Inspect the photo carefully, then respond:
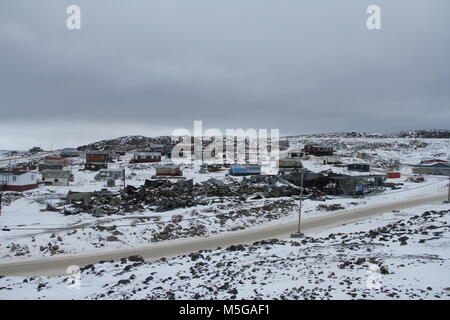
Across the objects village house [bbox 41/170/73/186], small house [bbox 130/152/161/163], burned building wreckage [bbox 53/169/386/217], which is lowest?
burned building wreckage [bbox 53/169/386/217]

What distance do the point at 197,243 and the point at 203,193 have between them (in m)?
16.2

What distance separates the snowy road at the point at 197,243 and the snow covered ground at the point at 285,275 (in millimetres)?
2786

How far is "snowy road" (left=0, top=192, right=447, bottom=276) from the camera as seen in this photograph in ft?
54.9

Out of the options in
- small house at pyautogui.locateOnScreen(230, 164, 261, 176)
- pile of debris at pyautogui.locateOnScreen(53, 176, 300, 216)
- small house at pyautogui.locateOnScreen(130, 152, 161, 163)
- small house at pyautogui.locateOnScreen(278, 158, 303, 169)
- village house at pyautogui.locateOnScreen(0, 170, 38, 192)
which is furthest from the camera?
small house at pyautogui.locateOnScreen(130, 152, 161, 163)

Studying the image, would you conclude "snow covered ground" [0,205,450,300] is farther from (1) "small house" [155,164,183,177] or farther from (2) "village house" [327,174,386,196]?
(1) "small house" [155,164,183,177]

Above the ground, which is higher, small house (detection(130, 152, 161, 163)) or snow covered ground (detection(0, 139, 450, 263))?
small house (detection(130, 152, 161, 163))

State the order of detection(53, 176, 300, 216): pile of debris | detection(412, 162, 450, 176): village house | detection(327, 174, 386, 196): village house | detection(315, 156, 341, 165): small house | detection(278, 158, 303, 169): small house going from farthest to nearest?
detection(315, 156, 341, 165): small house < detection(278, 158, 303, 169): small house < detection(412, 162, 450, 176): village house < detection(327, 174, 386, 196): village house < detection(53, 176, 300, 216): pile of debris

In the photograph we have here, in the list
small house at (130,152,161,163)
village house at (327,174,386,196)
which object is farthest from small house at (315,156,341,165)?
small house at (130,152,161,163)

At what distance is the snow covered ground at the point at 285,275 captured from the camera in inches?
343

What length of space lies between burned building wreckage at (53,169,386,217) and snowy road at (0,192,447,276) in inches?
173

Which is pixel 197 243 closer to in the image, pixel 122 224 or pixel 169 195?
pixel 122 224

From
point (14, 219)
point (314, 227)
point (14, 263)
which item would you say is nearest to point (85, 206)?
point (14, 219)
